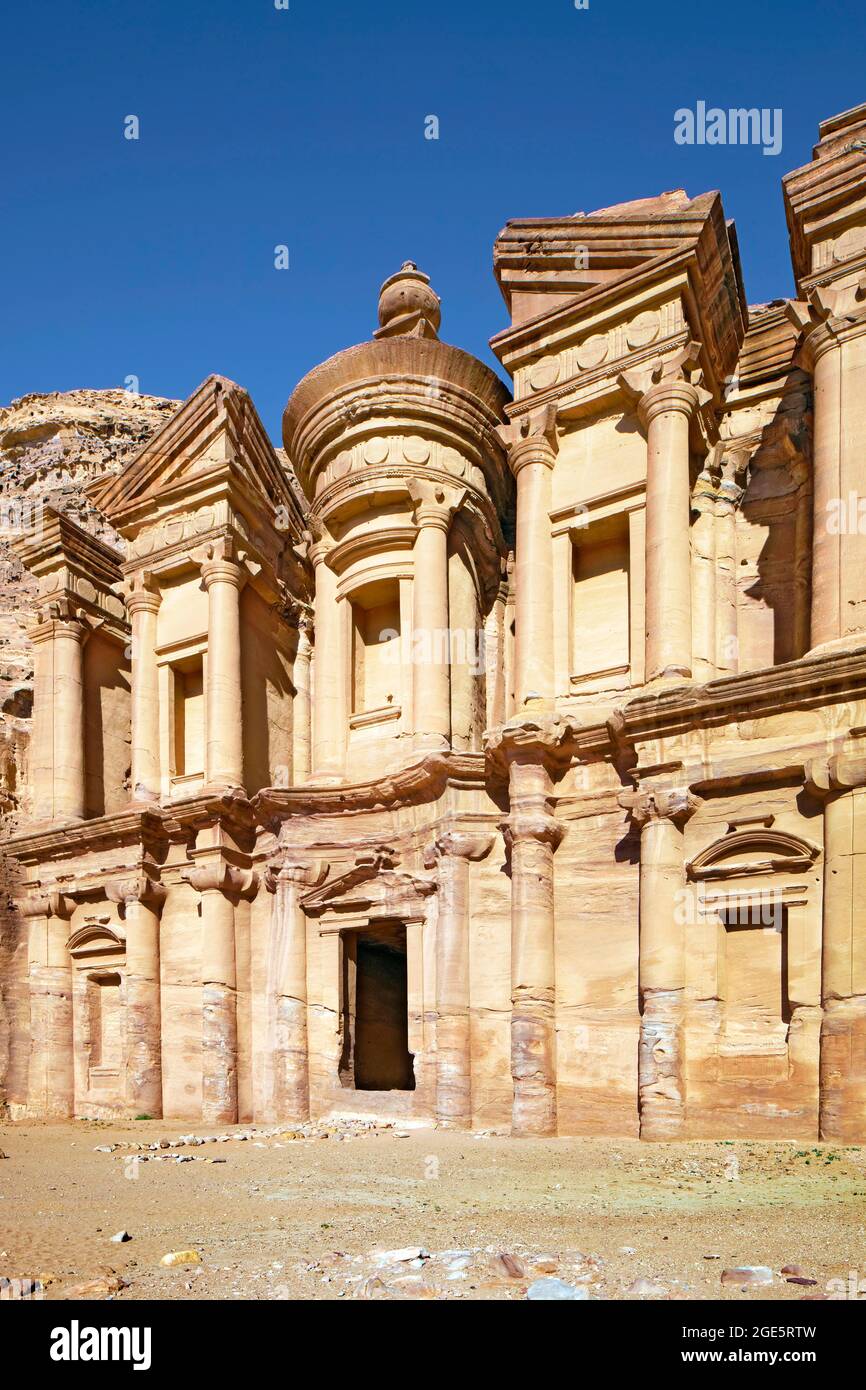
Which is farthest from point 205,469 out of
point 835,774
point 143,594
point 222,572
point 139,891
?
point 835,774

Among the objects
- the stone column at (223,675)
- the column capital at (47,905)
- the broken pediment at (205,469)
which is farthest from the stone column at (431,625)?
the column capital at (47,905)

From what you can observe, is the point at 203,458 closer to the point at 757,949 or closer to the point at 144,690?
Answer: the point at 144,690

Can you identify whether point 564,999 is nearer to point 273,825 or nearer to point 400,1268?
point 273,825

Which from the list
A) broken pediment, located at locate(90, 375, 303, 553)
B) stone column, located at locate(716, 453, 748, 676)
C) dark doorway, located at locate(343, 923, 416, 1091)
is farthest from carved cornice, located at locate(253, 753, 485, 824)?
broken pediment, located at locate(90, 375, 303, 553)

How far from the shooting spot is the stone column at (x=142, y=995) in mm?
17906

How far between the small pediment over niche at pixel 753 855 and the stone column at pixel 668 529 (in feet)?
8.32

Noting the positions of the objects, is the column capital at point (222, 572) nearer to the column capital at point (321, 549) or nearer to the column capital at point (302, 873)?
the column capital at point (321, 549)

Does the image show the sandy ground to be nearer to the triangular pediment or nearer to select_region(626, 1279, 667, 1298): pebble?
select_region(626, 1279, 667, 1298): pebble

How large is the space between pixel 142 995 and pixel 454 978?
22.0 ft

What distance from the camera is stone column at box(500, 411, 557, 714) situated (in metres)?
15.6

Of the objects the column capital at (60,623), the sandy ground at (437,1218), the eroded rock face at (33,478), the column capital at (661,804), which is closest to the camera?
the sandy ground at (437,1218)

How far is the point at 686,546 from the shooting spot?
1463 centimetres
